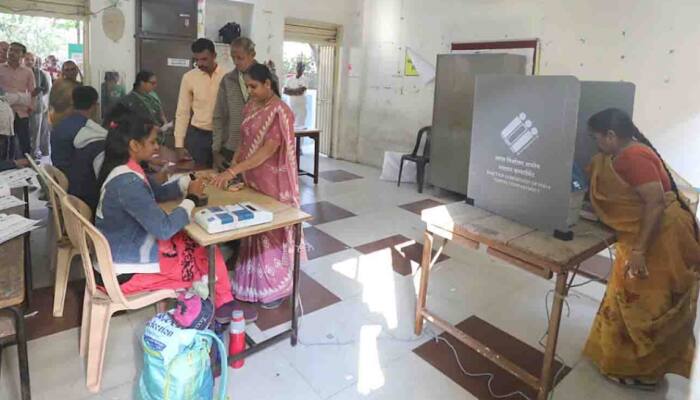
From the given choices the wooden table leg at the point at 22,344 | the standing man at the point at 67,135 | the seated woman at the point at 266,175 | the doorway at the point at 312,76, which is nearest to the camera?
Result: the wooden table leg at the point at 22,344

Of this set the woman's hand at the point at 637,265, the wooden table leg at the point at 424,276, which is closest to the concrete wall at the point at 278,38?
the wooden table leg at the point at 424,276

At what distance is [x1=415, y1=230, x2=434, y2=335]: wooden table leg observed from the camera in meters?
2.18

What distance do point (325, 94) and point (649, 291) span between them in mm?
5974

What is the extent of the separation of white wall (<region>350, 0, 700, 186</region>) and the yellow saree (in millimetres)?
2264

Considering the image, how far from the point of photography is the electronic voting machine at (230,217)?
5.71 ft

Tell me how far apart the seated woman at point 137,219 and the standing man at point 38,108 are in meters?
4.67

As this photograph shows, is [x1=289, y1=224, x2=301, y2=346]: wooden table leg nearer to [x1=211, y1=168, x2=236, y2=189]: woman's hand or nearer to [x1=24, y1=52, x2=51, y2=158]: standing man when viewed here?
[x1=211, y1=168, x2=236, y2=189]: woman's hand

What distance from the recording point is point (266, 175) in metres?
2.40

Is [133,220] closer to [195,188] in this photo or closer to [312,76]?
[195,188]

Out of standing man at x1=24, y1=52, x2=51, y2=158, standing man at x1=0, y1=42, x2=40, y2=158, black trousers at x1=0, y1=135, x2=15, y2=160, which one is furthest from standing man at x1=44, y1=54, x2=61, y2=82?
black trousers at x1=0, y1=135, x2=15, y2=160

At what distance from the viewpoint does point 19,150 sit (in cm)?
505

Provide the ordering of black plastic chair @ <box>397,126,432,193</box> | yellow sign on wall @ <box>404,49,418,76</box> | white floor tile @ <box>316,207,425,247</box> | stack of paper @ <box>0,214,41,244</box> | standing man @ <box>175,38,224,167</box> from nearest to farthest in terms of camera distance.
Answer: stack of paper @ <box>0,214,41,244</box>, standing man @ <box>175,38,224,167</box>, white floor tile @ <box>316,207,425,247</box>, black plastic chair @ <box>397,126,432,193</box>, yellow sign on wall @ <box>404,49,418,76</box>

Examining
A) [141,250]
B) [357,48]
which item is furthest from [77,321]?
[357,48]

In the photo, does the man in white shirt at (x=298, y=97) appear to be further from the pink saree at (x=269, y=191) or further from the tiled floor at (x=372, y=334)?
the pink saree at (x=269, y=191)
